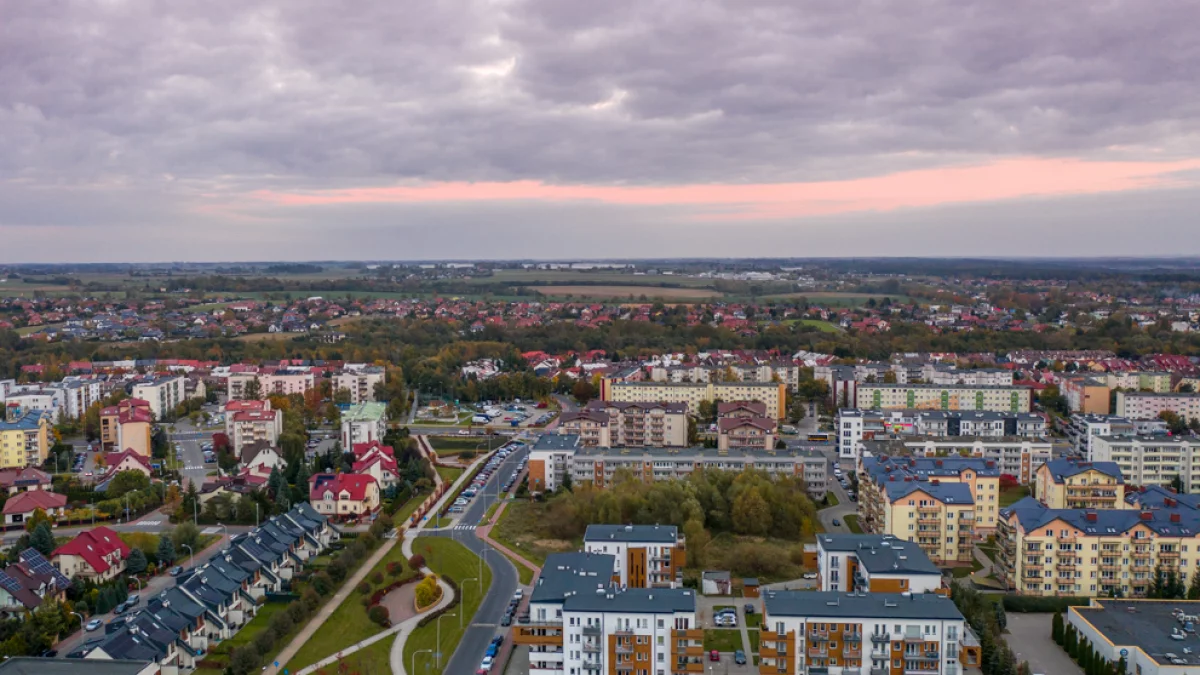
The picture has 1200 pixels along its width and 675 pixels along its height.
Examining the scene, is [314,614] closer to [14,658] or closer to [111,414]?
[14,658]

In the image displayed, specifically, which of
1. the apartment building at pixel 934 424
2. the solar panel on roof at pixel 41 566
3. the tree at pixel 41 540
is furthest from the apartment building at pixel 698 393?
the solar panel on roof at pixel 41 566

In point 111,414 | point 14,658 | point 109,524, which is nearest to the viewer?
point 14,658

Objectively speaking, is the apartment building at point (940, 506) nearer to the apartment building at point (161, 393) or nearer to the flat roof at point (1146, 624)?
the flat roof at point (1146, 624)

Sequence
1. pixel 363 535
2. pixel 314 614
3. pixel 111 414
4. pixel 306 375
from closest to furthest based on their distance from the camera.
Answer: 1. pixel 314 614
2. pixel 363 535
3. pixel 111 414
4. pixel 306 375

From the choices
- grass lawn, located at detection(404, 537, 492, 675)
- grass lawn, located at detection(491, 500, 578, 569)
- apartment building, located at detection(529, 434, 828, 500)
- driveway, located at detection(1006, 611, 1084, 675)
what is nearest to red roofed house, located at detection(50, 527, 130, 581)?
grass lawn, located at detection(404, 537, 492, 675)

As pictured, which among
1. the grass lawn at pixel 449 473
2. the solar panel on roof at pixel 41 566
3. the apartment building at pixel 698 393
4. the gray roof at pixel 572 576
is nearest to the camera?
the gray roof at pixel 572 576

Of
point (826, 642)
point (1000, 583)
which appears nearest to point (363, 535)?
point (826, 642)

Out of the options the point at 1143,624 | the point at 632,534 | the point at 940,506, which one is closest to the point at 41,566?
the point at 632,534

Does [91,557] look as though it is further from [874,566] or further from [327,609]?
[874,566]
